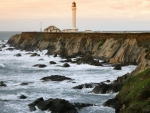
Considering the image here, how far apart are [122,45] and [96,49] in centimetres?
833

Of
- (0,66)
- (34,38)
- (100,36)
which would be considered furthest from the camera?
(34,38)

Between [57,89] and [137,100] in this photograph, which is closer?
[137,100]

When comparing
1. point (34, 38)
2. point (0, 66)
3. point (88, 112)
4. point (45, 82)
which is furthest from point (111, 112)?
point (34, 38)

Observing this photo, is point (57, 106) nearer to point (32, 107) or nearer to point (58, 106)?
point (58, 106)

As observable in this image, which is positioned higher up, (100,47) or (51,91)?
(100,47)

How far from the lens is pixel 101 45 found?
5472 cm

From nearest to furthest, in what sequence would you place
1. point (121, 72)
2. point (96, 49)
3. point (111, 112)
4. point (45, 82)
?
point (111, 112), point (45, 82), point (121, 72), point (96, 49)

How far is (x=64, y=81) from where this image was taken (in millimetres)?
28812

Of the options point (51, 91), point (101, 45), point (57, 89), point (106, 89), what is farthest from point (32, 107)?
point (101, 45)

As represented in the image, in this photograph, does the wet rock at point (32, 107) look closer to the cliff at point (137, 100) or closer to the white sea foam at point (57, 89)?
the white sea foam at point (57, 89)

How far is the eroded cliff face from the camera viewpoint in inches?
1728

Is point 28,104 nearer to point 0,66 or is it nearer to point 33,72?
point 33,72

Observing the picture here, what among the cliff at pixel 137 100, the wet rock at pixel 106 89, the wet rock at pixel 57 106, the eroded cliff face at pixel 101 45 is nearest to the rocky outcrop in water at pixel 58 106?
the wet rock at pixel 57 106

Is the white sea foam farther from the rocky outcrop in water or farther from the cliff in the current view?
the cliff
